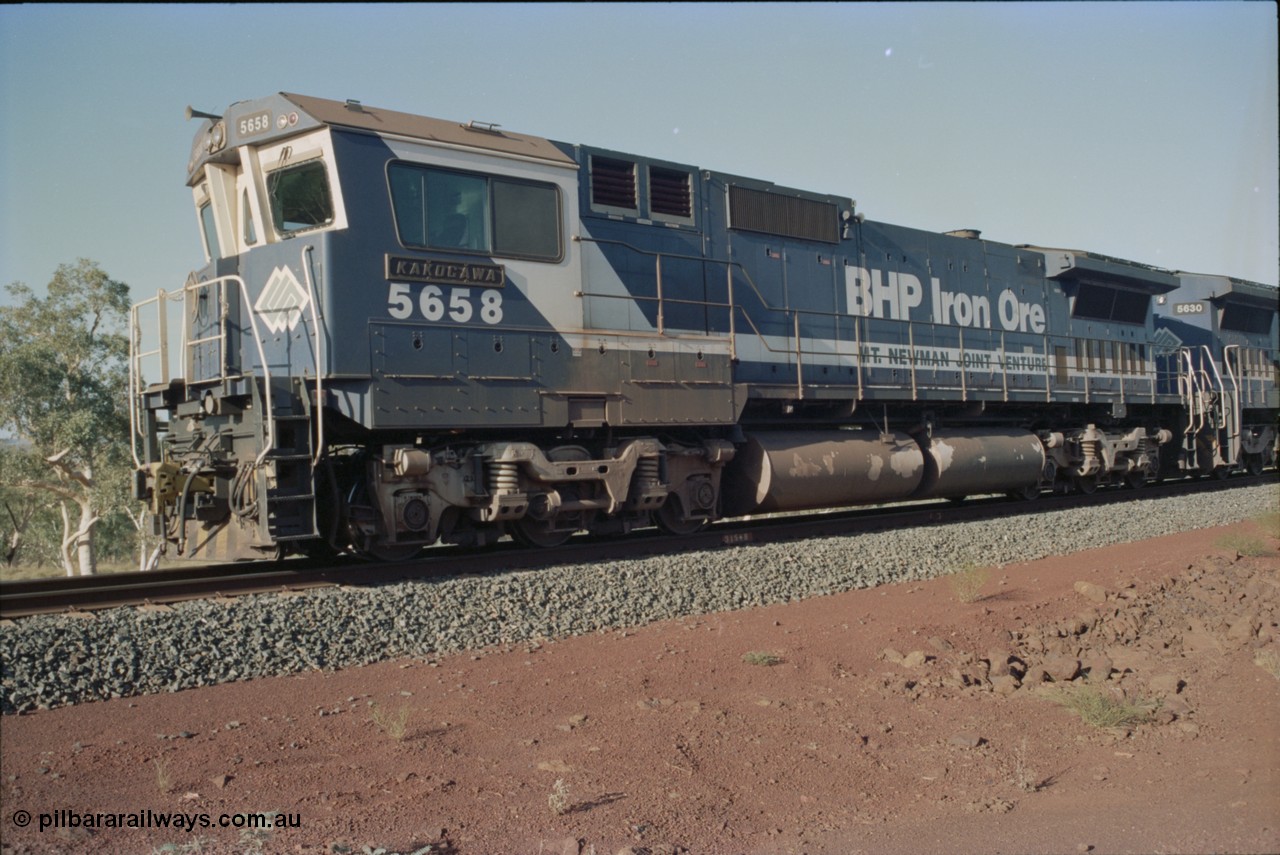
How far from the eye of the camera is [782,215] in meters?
12.7

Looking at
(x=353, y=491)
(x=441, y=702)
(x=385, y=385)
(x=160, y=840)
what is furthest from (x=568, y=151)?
(x=160, y=840)

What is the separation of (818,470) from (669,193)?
12.7 feet

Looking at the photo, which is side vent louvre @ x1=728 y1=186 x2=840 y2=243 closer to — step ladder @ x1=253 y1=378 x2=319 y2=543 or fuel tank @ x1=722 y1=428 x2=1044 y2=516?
fuel tank @ x1=722 y1=428 x2=1044 y2=516

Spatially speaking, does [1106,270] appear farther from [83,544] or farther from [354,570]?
[83,544]

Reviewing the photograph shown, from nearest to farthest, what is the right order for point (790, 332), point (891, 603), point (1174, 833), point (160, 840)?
point (160, 840)
point (1174, 833)
point (891, 603)
point (790, 332)

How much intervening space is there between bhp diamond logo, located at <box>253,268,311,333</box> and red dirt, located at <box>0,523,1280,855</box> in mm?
3696

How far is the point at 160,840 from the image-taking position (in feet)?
12.9

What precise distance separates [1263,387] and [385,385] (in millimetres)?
21756

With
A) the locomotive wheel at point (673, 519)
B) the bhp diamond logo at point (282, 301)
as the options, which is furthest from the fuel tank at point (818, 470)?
the bhp diamond logo at point (282, 301)

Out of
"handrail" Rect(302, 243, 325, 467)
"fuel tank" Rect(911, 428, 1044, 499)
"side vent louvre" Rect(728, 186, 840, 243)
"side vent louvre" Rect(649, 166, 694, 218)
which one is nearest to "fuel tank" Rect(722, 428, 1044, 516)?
"fuel tank" Rect(911, 428, 1044, 499)

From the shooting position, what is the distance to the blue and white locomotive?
27.7ft

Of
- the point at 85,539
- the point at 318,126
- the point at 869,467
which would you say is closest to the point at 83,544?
the point at 85,539

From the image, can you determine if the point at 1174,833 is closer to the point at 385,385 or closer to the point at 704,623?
the point at 704,623

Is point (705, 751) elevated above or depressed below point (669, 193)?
below
